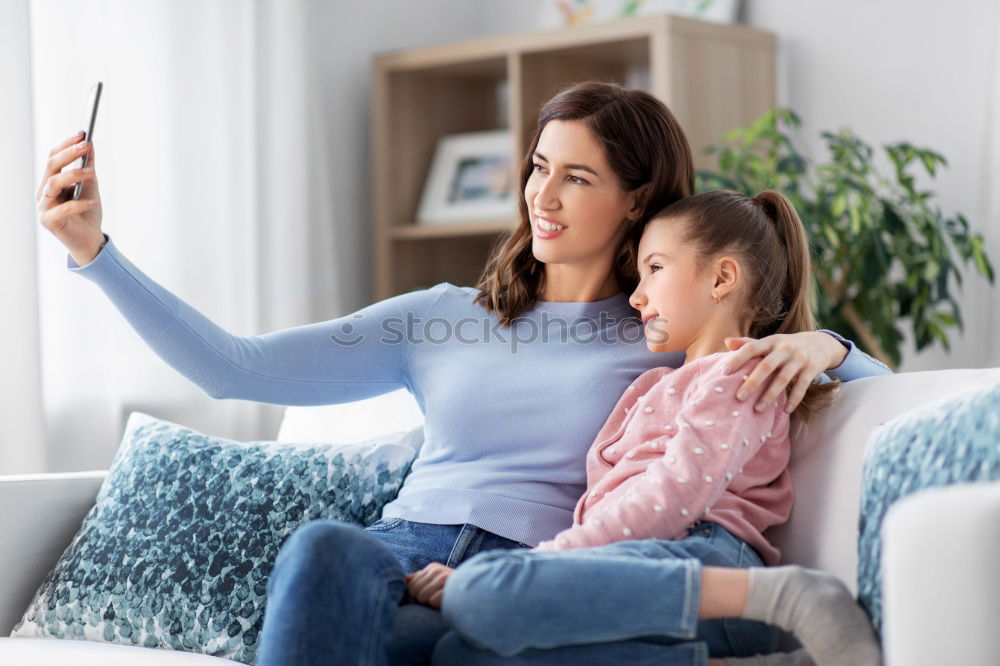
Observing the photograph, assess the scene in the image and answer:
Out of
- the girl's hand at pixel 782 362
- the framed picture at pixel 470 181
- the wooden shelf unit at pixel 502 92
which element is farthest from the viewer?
the framed picture at pixel 470 181

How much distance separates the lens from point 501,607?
1.07 m

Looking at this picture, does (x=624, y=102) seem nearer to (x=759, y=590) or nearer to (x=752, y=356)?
(x=752, y=356)

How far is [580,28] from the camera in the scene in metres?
2.92

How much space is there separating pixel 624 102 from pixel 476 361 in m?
0.42

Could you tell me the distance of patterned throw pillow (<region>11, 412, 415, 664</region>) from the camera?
1.48 m

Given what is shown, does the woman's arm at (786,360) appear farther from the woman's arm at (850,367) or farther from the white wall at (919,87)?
the white wall at (919,87)

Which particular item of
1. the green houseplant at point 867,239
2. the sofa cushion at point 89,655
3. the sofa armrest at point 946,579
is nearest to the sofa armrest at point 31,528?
the sofa cushion at point 89,655

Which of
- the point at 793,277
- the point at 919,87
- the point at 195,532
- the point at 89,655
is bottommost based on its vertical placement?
the point at 89,655

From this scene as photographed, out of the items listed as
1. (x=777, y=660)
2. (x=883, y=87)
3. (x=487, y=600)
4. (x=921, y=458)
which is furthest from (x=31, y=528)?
(x=883, y=87)

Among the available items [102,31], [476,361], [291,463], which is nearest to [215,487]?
[291,463]

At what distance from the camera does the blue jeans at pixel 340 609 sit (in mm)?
1065

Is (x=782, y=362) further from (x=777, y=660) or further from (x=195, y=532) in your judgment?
(x=195, y=532)

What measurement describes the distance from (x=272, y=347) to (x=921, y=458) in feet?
2.96

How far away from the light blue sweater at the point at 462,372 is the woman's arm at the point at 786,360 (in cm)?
8
